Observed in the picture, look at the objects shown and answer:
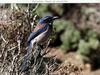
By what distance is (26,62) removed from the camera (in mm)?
1937

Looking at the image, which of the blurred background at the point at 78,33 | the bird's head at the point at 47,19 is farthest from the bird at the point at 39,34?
the blurred background at the point at 78,33

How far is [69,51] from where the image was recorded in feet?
17.5

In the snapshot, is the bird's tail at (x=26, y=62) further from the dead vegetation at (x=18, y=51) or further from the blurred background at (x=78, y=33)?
the blurred background at (x=78, y=33)

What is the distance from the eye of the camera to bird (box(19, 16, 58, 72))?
1.95 m

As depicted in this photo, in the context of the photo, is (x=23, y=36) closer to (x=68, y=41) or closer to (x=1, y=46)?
(x=1, y=46)

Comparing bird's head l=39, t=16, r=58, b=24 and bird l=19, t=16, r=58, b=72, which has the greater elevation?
bird's head l=39, t=16, r=58, b=24

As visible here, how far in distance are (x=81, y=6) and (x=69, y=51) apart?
572 millimetres

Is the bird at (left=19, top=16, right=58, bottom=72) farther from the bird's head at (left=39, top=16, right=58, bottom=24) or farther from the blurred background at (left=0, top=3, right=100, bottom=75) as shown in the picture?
the blurred background at (left=0, top=3, right=100, bottom=75)

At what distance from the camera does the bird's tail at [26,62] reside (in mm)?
1911

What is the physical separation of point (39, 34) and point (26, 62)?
0.86 feet

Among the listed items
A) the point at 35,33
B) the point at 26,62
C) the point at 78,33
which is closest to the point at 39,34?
the point at 35,33

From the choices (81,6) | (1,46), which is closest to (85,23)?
(81,6)

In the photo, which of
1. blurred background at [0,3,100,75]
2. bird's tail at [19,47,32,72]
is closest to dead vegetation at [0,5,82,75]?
bird's tail at [19,47,32,72]

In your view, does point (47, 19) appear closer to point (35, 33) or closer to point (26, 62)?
point (35, 33)
